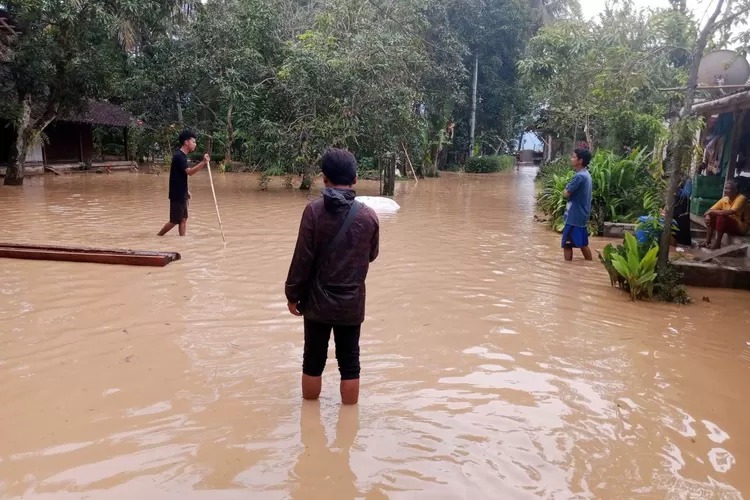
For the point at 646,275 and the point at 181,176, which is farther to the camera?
the point at 181,176

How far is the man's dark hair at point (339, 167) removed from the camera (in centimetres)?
323

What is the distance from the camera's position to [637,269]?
6055 millimetres

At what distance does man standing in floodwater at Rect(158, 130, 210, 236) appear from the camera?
791cm

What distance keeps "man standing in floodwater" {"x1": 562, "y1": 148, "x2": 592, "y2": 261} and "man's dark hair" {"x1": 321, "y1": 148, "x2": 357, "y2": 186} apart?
4.85m

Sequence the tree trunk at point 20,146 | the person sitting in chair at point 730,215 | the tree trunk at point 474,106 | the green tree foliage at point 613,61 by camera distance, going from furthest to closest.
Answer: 1. the tree trunk at point 474,106
2. the tree trunk at point 20,146
3. the green tree foliage at point 613,61
4. the person sitting in chair at point 730,215

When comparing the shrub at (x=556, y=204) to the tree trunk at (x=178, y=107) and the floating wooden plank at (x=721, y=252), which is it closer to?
the floating wooden plank at (x=721, y=252)

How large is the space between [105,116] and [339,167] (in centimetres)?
2408

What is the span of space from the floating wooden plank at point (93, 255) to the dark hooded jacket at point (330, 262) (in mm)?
4236

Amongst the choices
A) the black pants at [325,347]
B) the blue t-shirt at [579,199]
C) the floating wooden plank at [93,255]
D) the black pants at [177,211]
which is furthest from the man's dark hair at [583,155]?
the black pants at [177,211]

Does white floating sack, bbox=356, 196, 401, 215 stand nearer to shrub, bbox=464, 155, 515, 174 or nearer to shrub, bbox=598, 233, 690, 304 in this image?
shrub, bbox=598, 233, 690, 304

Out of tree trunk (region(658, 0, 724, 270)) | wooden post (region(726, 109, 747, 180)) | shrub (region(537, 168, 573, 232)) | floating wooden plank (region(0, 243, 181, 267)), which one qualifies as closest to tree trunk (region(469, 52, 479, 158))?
shrub (region(537, 168, 573, 232))

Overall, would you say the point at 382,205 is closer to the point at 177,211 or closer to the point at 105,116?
the point at 177,211

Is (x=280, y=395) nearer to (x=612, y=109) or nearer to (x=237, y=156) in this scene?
(x=612, y=109)

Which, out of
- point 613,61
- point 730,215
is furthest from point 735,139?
point 613,61
